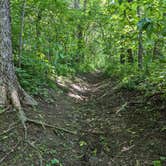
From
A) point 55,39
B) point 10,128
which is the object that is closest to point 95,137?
point 10,128

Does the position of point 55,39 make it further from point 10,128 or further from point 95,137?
point 10,128

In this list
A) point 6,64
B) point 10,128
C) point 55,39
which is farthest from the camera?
point 55,39

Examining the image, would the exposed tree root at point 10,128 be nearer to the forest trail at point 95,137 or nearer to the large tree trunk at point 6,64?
the forest trail at point 95,137

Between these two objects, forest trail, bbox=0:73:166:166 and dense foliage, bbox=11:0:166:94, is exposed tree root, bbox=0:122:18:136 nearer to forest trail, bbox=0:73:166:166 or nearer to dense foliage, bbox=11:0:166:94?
forest trail, bbox=0:73:166:166

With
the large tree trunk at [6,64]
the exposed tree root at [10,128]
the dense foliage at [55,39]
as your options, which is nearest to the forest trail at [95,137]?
the exposed tree root at [10,128]

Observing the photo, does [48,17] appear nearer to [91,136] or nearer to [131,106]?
[131,106]

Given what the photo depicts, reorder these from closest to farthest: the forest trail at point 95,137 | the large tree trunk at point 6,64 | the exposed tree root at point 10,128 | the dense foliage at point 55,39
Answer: the forest trail at point 95,137 < the exposed tree root at point 10,128 < the large tree trunk at point 6,64 < the dense foliage at point 55,39

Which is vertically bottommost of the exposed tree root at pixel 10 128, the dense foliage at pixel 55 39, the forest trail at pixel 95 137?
the forest trail at pixel 95 137

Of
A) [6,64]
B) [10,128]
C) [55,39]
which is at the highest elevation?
[6,64]

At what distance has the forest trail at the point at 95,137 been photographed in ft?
13.2

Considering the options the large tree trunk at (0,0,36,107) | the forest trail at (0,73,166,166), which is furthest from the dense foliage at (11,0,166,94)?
the large tree trunk at (0,0,36,107)

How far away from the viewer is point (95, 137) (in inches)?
198

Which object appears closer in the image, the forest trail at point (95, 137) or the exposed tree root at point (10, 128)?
the forest trail at point (95, 137)

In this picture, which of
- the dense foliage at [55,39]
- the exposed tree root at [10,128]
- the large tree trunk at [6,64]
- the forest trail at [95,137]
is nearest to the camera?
the forest trail at [95,137]
